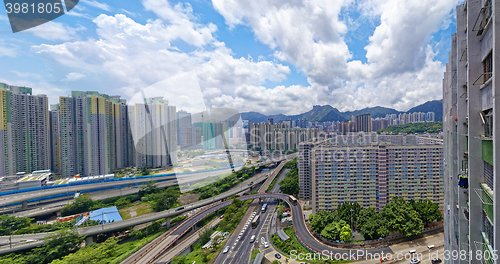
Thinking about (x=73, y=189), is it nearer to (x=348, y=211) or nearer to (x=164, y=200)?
(x=164, y=200)

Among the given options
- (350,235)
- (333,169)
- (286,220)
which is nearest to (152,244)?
(286,220)

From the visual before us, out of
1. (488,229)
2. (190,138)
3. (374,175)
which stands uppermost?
(190,138)

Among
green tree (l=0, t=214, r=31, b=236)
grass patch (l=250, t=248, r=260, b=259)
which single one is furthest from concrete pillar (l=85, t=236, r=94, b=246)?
grass patch (l=250, t=248, r=260, b=259)

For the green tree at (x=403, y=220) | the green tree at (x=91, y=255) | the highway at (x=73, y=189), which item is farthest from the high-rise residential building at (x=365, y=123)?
the green tree at (x=91, y=255)

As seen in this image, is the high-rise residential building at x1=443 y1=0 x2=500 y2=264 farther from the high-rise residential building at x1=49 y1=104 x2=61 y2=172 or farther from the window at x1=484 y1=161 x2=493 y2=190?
the high-rise residential building at x1=49 y1=104 x2=61 y2=172

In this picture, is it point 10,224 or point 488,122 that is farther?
point 10,224

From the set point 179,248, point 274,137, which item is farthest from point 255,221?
point 274,137
